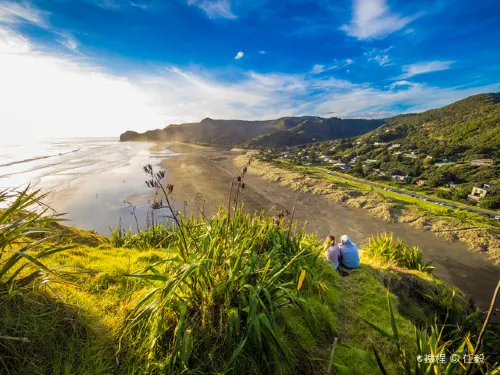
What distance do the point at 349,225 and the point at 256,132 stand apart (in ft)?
521

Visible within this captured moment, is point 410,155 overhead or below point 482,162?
overhead

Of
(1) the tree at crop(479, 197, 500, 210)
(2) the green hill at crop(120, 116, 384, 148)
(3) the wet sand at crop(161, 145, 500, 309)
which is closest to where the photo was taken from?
(3) the wet sand at crop(161, 145, 500, 309)

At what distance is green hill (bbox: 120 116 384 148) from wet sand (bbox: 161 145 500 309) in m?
97.0

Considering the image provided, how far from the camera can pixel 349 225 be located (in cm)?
2019

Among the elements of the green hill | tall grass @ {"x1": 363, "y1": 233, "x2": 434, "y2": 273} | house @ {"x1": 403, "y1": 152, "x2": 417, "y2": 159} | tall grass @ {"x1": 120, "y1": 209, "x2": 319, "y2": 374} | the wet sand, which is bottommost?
the wet sand

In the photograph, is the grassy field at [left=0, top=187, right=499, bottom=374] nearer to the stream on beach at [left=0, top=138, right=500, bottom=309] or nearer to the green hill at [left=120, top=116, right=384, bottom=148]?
the stream on beach at [left=0, top=138, right=500, bottom=309]

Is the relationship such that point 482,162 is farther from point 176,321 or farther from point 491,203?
point 176,321

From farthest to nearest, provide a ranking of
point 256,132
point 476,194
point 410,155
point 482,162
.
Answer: point 256,132 < point 410,155 < point 482,162 < point 476,194

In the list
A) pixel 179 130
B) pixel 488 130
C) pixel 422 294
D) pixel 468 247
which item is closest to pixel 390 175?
pixel 468 247

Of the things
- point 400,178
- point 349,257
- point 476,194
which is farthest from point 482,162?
point 349,257

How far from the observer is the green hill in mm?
140375

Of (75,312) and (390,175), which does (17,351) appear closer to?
(75,312)

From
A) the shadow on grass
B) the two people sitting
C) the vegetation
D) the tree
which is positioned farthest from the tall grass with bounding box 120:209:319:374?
the vegetation

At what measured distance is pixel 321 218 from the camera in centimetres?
2173
